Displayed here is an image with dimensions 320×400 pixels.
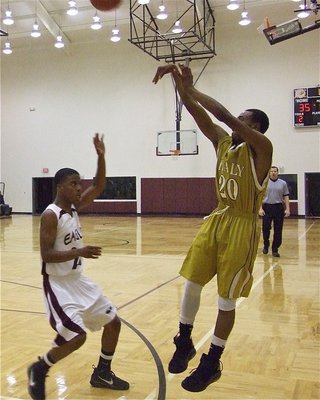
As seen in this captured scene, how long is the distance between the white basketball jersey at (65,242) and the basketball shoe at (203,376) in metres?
1.05

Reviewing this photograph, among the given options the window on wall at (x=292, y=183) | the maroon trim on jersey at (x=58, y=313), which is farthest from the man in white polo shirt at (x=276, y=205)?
the window on wall at (x=292, y=183)

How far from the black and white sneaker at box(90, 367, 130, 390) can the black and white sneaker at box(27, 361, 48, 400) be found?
20.8 inches

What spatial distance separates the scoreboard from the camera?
19297 mm

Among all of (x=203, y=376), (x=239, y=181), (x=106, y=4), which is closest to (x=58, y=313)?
(x=203, y=376)

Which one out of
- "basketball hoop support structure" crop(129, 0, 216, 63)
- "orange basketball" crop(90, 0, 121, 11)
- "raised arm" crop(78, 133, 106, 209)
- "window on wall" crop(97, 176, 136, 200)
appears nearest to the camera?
"raised arm" crop(78, 133, 106, 209)

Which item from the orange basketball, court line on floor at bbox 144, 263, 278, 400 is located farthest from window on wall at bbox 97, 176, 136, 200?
the orange basketball

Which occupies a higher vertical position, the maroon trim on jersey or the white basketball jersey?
the white basketball jersey

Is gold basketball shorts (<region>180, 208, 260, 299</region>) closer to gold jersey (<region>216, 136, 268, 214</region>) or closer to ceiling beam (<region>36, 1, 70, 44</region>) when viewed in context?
gold jersey (<region>216, 136, 268, 214</region>)

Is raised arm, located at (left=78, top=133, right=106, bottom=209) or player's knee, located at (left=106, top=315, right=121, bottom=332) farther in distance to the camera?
raised arm, located at (left=78, top=133, right=106, bottom=209)

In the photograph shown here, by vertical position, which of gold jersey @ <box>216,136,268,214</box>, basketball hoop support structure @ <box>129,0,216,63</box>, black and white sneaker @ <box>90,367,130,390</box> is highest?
basketball hoop support structure @ <box>129,0,216,63</box>

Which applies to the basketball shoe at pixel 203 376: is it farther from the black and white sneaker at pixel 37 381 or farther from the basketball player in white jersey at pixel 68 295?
the black and white sneaker at pixel 37 381

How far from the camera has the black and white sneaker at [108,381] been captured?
356 cm

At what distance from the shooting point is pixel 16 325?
5.06 meters

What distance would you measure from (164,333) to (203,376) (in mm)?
1757
